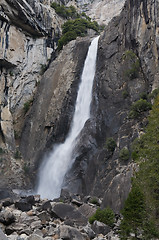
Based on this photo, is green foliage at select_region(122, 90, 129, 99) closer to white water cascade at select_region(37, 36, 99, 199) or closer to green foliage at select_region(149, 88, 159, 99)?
green foliage at select_region(149, 88, 159, 99)

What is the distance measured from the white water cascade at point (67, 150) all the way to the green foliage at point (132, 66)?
565 centimetres

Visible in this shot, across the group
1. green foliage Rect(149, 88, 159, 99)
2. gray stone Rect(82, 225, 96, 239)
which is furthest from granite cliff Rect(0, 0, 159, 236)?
gray stone Rect(82, 225, 96, 239)

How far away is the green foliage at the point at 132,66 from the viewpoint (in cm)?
2379

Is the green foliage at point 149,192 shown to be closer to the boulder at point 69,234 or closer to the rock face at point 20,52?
the boulder at point 69,234

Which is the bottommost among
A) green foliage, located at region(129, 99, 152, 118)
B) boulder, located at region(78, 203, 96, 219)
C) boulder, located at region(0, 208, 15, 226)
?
boulder, located at region(78, 203, 96, 219)

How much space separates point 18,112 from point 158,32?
22122mm

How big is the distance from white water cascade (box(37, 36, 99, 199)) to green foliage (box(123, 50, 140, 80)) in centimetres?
565

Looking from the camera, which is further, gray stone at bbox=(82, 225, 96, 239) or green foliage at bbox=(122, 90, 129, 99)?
green foliage at bbox=(122, 90, 129, 99)

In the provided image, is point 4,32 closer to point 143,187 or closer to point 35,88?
point 35,88

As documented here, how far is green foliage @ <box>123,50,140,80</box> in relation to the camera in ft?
78.0

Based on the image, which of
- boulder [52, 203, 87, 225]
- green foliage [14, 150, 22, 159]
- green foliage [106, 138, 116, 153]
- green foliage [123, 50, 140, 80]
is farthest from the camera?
green foliage [14, 150, 22, 159]

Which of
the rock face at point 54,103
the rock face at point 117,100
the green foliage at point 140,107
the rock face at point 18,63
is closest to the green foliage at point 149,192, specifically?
the rock face at point 117,100

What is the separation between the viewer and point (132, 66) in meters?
24.2

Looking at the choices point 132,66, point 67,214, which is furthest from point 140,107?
point 67,214
